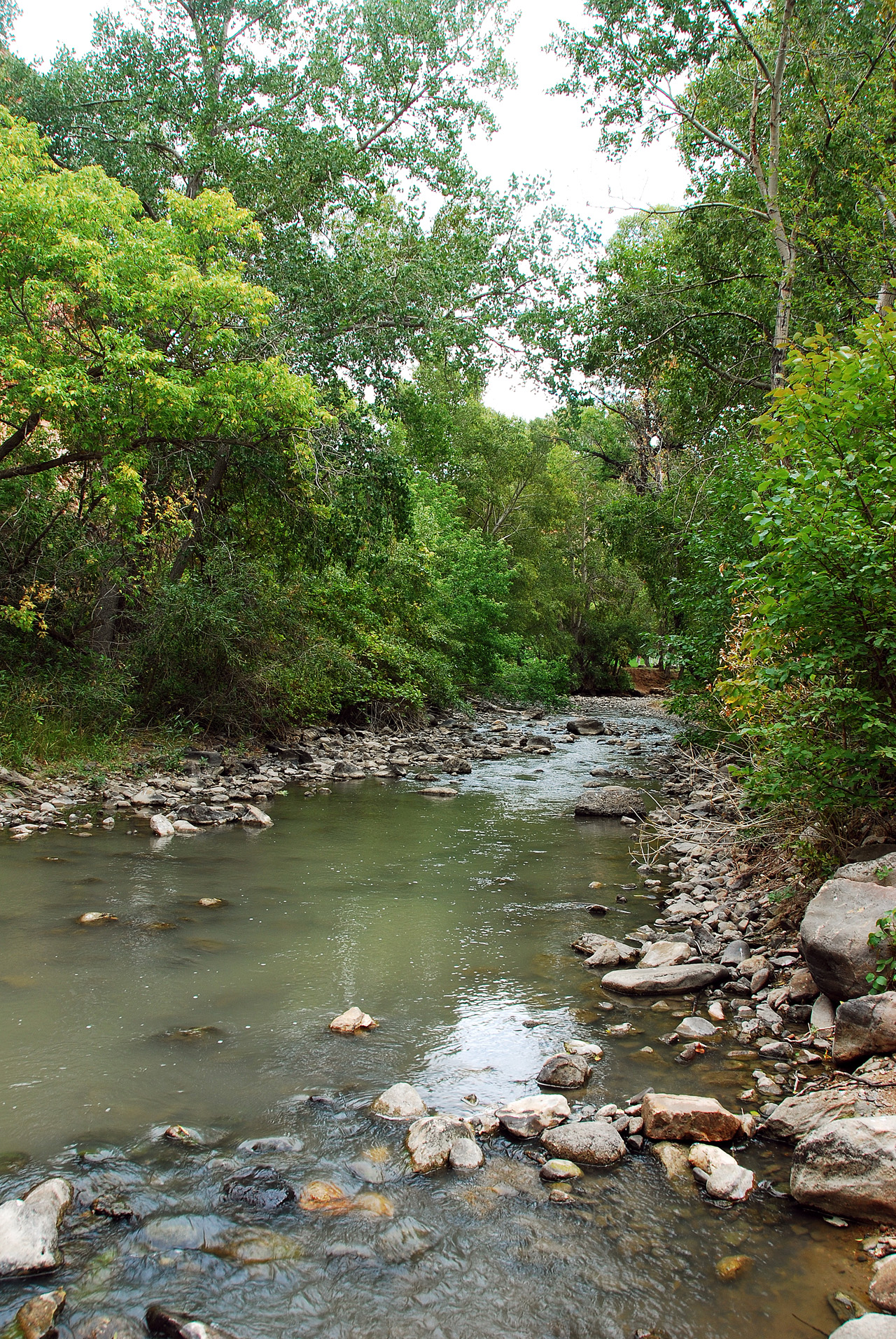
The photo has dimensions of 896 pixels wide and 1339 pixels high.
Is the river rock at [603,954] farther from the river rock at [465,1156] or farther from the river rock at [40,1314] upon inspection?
the river rock at [40,1314]

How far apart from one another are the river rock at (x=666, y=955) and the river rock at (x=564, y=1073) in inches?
59.9

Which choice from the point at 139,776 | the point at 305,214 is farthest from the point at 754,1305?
the point at 305,214

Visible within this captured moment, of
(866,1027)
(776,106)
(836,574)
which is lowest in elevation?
(866,1027)

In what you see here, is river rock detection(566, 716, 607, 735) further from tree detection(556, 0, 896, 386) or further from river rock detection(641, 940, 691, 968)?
river rock detection(641, 940, 691, 968)

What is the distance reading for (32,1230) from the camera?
2586 mm

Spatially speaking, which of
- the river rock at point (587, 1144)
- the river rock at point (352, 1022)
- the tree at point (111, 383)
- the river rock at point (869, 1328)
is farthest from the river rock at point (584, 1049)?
the tree at point (111, 383)

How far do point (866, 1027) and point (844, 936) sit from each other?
1.62ft

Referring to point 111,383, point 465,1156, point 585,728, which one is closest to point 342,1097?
point 465,1156

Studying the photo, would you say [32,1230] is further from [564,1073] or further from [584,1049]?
[584,1049]

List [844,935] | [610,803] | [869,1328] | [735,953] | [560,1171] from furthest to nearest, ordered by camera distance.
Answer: [610,803], [735,953], [844,935], [560,1171], [869,1328]

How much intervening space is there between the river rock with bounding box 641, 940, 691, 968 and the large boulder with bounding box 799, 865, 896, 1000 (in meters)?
1.12

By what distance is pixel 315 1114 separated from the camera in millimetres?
3508

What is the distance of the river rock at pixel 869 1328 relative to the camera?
2.18m

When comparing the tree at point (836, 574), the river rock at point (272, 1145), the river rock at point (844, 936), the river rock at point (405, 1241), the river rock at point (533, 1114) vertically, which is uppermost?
the tree at point (836, 574)
